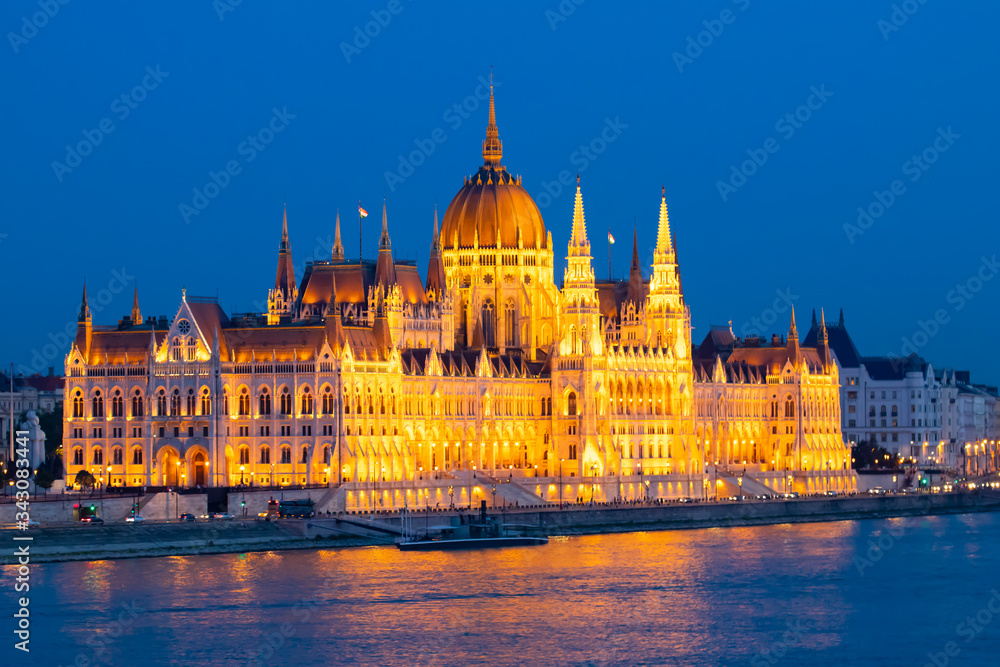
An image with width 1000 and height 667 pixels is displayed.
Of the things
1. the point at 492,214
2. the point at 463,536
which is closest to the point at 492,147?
the point at 492,214

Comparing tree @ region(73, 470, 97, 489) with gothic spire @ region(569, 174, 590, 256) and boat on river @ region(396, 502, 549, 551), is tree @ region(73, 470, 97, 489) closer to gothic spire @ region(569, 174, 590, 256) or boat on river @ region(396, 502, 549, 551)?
boat on river @ region(396, 502, 549, 551)

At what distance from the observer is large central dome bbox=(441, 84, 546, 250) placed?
7539 inches

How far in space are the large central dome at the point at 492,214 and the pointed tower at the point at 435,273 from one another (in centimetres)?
675

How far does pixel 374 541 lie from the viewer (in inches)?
5605

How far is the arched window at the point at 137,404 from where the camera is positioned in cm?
16012

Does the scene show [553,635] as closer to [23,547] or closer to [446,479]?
[23,547]

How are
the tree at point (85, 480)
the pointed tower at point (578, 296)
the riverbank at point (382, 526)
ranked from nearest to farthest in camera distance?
the riverbank at point (382, 526) < the tree at point (85, 480) < the pointed tower at point (578, 296)

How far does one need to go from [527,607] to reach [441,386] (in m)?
58.0

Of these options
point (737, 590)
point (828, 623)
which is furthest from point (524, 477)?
point (828, 623)

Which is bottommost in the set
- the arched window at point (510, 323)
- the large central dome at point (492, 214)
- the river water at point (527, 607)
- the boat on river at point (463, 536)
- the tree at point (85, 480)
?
the river water at point (527, 607)

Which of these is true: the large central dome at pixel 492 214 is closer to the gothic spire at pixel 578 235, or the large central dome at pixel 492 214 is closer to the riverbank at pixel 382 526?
the gothic spire at pixel 578 235

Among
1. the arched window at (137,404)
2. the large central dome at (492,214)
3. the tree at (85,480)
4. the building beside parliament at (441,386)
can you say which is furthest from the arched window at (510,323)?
the tree at (85,480)

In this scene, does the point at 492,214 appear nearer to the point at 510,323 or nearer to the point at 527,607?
the point at 510,323

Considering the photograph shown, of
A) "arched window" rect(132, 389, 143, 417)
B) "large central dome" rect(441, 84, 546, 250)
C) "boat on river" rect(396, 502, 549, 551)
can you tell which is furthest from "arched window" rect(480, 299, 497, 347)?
"boat on river" rect(396, 502, 549, 551)
